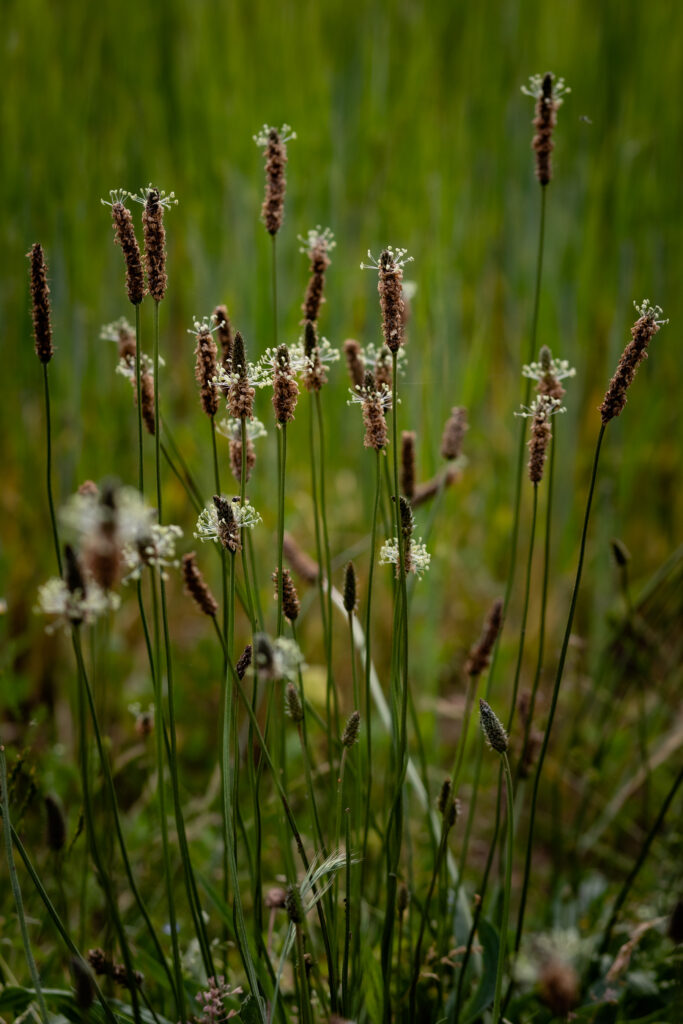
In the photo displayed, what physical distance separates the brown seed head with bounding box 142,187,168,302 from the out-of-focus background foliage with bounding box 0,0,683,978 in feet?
3.23

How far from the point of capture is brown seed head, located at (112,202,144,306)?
636 mm

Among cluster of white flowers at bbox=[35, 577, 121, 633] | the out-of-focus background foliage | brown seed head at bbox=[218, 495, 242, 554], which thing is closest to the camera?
cluster of white flowers at bbox=[35, 577, 121, 633]

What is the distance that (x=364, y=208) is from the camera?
1994 millimetres

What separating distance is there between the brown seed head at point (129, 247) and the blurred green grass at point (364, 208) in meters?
1.01

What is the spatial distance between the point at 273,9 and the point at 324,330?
863 millimetres

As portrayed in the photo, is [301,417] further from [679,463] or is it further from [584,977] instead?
[584,977]

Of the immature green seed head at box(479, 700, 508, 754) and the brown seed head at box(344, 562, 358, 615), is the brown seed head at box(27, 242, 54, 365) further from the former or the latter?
the immature green seed head at box(479, 700, 508, 754)

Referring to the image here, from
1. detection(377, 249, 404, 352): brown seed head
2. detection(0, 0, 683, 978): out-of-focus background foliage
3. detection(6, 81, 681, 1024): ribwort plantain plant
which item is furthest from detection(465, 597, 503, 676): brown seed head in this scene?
detection(0, 0, 683, 978): out-of-focus background foliage

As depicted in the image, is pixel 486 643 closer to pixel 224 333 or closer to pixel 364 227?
pixel 224 333

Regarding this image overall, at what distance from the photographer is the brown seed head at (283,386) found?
63 centimetres

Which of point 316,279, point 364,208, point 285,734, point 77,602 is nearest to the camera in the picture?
point 77,602

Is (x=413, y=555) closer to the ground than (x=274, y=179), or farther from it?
closer to the ground

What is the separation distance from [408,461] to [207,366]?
31 cm

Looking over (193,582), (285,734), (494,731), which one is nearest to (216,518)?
(193,582)
